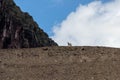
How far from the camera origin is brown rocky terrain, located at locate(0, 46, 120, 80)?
79.5 feet

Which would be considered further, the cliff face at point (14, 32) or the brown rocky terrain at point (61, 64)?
the cliff face at point (14, 32)

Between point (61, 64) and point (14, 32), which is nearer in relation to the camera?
point (61, 64)

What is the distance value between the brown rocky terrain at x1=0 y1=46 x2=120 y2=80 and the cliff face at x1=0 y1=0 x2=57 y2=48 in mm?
25729

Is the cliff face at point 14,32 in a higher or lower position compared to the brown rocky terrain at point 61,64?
higher

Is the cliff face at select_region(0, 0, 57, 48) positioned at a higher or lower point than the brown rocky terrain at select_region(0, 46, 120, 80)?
higher

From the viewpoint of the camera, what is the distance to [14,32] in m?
57.8

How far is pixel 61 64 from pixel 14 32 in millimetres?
32519

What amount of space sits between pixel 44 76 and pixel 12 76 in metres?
1.62

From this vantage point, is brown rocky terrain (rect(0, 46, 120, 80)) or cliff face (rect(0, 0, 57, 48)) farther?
cliff face (rect(0, 0, 57, 48))

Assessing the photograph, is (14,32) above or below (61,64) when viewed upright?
above

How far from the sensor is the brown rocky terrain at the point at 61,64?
954 inches

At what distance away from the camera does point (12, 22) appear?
62.2 metres

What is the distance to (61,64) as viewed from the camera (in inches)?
1016

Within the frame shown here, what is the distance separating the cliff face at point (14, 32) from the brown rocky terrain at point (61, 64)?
2573 cm
